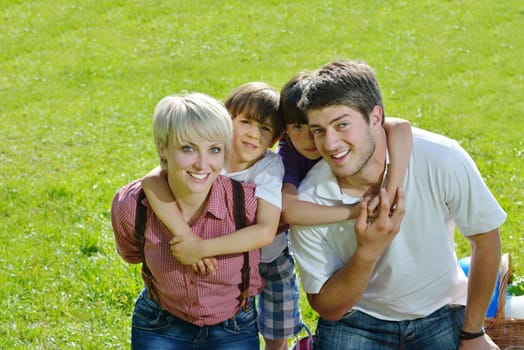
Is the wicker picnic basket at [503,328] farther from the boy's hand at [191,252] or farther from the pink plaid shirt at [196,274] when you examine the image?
the boy's hand at [191,252]

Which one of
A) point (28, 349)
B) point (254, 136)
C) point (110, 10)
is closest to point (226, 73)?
point (110, 10)

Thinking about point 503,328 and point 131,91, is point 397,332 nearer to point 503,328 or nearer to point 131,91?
point 503,328

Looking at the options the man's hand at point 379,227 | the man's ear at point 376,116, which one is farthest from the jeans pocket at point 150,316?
the man's ear at point 376,116

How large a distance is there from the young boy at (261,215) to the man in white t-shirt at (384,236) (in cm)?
20

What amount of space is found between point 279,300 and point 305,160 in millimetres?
782

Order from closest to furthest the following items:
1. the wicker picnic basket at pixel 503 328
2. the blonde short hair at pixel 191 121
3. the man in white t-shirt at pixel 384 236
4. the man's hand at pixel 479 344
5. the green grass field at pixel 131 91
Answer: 1. the blonde short hair at pixel 191 121
2. the man in white t-shirt at pixel 384 236
3. the man's hand at pixel 479 344
4. the wicker picnic basket at pixel 503 328
5. the green grass field at pixel 131 91

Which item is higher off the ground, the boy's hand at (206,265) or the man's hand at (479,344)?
the boy's hand at (206,265)

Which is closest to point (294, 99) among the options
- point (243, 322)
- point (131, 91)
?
point (243, 322)

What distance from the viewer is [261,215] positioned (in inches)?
132

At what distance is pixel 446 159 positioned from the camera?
3352 millimetres

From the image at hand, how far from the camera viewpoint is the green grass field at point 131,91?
5.51 meters

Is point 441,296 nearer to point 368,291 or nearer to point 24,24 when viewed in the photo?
point 368,291

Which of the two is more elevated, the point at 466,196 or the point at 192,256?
the point at 466,196

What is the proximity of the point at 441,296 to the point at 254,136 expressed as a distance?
3.73 feet
